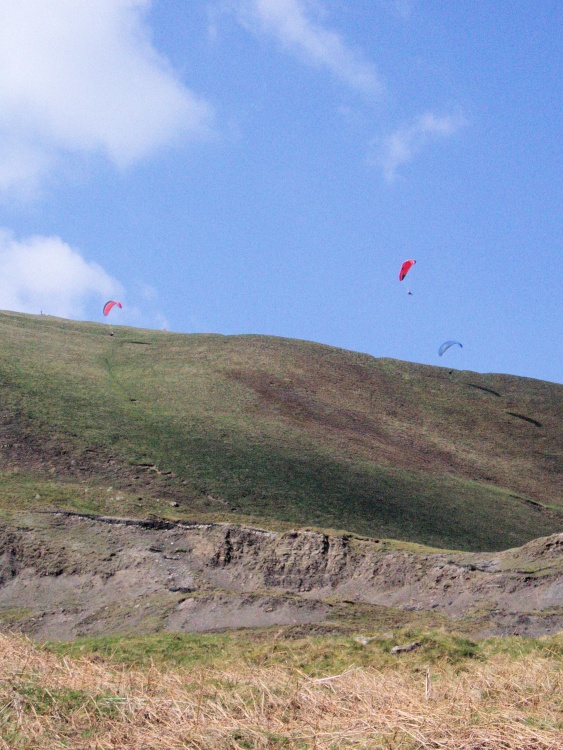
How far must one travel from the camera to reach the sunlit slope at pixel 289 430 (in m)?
30.1

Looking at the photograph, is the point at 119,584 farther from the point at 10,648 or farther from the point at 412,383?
the point at 412,383

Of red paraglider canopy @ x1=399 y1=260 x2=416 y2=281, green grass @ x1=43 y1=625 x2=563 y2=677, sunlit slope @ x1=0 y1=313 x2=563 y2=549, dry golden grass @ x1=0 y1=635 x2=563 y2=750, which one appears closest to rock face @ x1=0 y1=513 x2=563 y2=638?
green grass @ x1=43 y1=625 x2=563 y2=677

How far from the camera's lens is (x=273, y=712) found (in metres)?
5.88

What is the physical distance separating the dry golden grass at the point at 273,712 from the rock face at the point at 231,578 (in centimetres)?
874

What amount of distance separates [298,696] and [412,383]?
54860mm

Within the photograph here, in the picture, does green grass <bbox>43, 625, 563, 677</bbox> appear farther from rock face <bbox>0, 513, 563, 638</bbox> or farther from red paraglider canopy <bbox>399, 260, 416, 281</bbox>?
red paraglider canopy <bbox>399, 260, 416, 281</bbox>

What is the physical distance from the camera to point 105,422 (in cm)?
3569

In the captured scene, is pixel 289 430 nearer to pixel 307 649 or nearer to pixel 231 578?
pixel 231 578

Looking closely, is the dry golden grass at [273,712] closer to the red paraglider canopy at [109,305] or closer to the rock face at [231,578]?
the rock face at [231,578]

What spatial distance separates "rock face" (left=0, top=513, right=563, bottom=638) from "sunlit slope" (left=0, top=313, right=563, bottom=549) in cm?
444

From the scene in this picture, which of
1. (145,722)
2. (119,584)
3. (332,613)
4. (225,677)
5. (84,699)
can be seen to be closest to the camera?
(145,722)

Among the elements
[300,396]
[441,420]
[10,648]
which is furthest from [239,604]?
[441,420]

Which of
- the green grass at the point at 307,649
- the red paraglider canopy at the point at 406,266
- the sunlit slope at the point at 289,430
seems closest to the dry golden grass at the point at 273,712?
the green grass at the point at 307,649

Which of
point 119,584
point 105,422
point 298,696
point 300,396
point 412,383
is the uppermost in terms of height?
point 412,383
